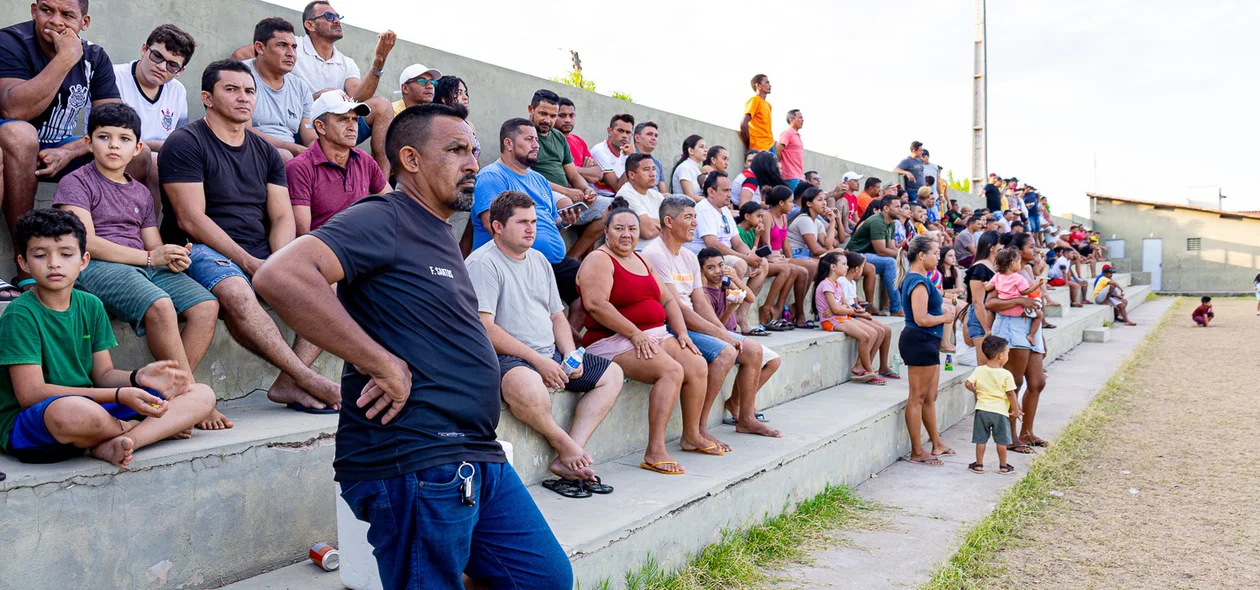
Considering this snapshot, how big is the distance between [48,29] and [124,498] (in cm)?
251

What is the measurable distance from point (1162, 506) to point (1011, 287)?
2.18 metres

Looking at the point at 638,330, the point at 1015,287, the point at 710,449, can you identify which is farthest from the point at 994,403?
the point at 638,330

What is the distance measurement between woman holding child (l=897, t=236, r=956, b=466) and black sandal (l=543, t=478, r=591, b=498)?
11.7ft

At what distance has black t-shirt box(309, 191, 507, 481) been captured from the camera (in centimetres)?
216

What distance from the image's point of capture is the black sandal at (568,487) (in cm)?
429

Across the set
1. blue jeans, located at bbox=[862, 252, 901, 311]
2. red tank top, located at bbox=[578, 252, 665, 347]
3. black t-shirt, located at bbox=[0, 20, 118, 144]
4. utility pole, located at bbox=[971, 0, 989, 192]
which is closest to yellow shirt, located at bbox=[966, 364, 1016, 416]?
red tank top, located at bbox=[578, 252, 665, 347]

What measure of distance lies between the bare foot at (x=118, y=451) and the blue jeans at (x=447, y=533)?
3.83 ft

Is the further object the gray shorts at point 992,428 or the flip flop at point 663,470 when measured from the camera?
the gray shorts at point 992,428

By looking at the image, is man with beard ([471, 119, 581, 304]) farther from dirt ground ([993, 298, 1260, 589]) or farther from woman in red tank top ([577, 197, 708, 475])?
dirt ground ([993, 298, 1260, 589])

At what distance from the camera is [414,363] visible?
2.20 metres

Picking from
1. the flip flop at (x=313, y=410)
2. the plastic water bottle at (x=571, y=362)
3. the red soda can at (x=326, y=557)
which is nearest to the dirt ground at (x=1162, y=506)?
the plastic water bottle at (x=571, y=362)

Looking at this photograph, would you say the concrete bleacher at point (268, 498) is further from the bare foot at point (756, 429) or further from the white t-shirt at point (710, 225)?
the white t-shirt at point (710, 225)

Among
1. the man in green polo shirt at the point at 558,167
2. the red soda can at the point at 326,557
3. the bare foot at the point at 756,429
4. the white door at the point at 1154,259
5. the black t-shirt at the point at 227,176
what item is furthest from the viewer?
the white door at the point at 1154,259

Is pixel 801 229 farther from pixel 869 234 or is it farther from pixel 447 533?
pixel 447 533
